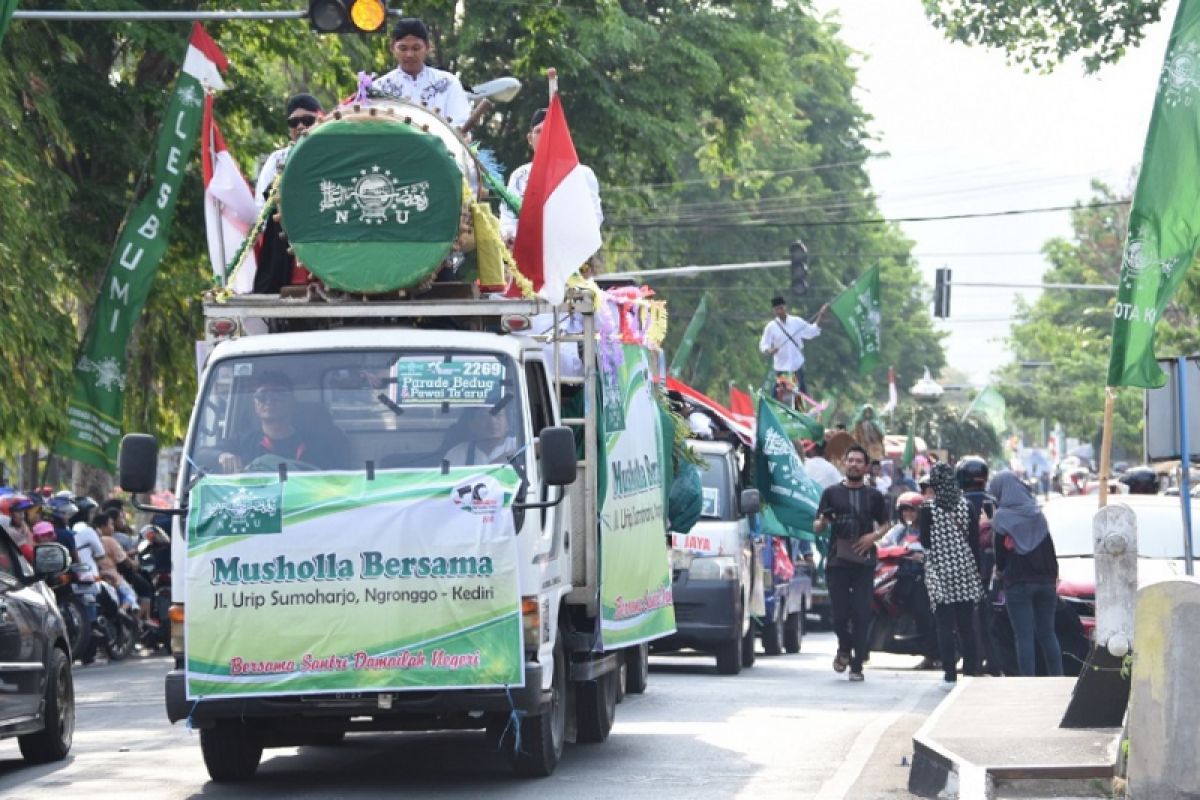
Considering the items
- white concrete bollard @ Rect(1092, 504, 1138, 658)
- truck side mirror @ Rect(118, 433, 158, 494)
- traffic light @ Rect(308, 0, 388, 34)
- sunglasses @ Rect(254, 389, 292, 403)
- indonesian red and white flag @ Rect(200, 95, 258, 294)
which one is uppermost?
traffic light @ Rect(308, 0, 388, 34)

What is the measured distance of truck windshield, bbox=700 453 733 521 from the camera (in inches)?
839

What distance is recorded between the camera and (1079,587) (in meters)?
19.3

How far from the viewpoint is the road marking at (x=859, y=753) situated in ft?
39.2

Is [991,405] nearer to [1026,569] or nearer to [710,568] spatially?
[710,568]

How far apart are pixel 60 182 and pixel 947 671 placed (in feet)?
38.1

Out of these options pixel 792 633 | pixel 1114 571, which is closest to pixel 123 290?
pixel 792 633

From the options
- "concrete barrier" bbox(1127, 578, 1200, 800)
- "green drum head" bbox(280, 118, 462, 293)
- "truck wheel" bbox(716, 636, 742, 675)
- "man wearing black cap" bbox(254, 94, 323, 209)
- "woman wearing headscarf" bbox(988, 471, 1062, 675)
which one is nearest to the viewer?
"concrete barrier" bbox(1127, 578, 1200, 800)

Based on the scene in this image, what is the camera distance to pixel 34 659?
43.9ft

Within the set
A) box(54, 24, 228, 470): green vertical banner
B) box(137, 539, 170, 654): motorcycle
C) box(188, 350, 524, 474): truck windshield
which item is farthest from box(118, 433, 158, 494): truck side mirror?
box(137, 539, 170, 654): motorcycle

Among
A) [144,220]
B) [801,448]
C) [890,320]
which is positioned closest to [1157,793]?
[144,220]

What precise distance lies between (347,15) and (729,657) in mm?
6661

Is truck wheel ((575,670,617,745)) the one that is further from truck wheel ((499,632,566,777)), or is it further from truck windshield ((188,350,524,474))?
truck windshield ((188,350,524,474))

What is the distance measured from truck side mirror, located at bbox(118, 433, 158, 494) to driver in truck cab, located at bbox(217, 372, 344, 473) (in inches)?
14.0

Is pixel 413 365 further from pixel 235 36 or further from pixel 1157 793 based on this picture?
pixel 235 36
